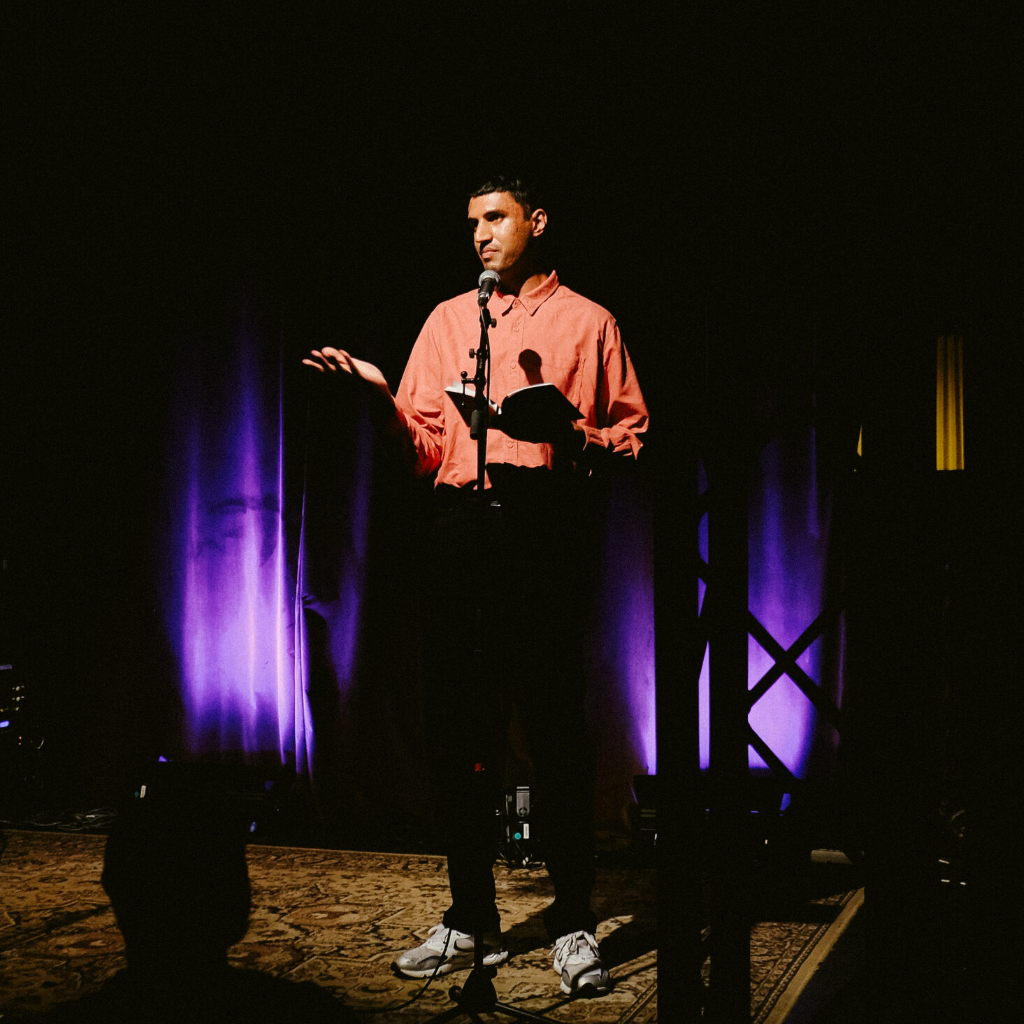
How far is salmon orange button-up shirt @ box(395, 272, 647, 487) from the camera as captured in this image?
2.23 metres

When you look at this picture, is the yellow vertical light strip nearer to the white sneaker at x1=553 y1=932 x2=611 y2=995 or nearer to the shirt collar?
the shirt collar

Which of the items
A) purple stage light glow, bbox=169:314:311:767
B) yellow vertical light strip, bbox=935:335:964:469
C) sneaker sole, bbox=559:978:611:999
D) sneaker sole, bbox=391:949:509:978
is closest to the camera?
sneaker sole, bbox=559:978:611:999

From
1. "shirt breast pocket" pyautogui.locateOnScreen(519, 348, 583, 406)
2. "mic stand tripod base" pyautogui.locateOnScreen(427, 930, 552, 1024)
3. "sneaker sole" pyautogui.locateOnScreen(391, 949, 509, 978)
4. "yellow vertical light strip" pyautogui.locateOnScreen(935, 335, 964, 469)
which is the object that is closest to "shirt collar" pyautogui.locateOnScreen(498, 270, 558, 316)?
"shirt breast pocket" pyautogui.locateOnScreen(519, 348, 583, 406)

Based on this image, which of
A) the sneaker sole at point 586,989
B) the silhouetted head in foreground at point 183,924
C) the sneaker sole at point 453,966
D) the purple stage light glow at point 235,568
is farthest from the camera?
the purple stage light glow at point 235,568

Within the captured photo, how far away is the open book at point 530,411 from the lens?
1749mm

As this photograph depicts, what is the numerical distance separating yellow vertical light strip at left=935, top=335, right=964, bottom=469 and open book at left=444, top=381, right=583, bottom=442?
2543mm

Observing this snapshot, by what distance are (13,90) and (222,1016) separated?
4.11 m

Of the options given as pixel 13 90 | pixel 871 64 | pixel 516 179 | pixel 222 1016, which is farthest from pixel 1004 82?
pixel 13 90

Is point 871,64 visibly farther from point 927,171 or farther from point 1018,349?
point 1018,349

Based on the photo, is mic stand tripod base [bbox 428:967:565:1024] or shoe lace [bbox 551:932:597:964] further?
shoe lace [bbox 551:932:597:964]

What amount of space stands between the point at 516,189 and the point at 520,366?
454 mm

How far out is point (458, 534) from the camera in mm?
2127

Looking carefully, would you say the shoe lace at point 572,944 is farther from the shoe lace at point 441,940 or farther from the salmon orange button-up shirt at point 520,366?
the salmon orange button-up shirt at point 520,366

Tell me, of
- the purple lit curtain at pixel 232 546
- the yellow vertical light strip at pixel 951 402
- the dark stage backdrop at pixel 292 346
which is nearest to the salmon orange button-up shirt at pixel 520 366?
the dark stage backdrop at pixel 292 346
